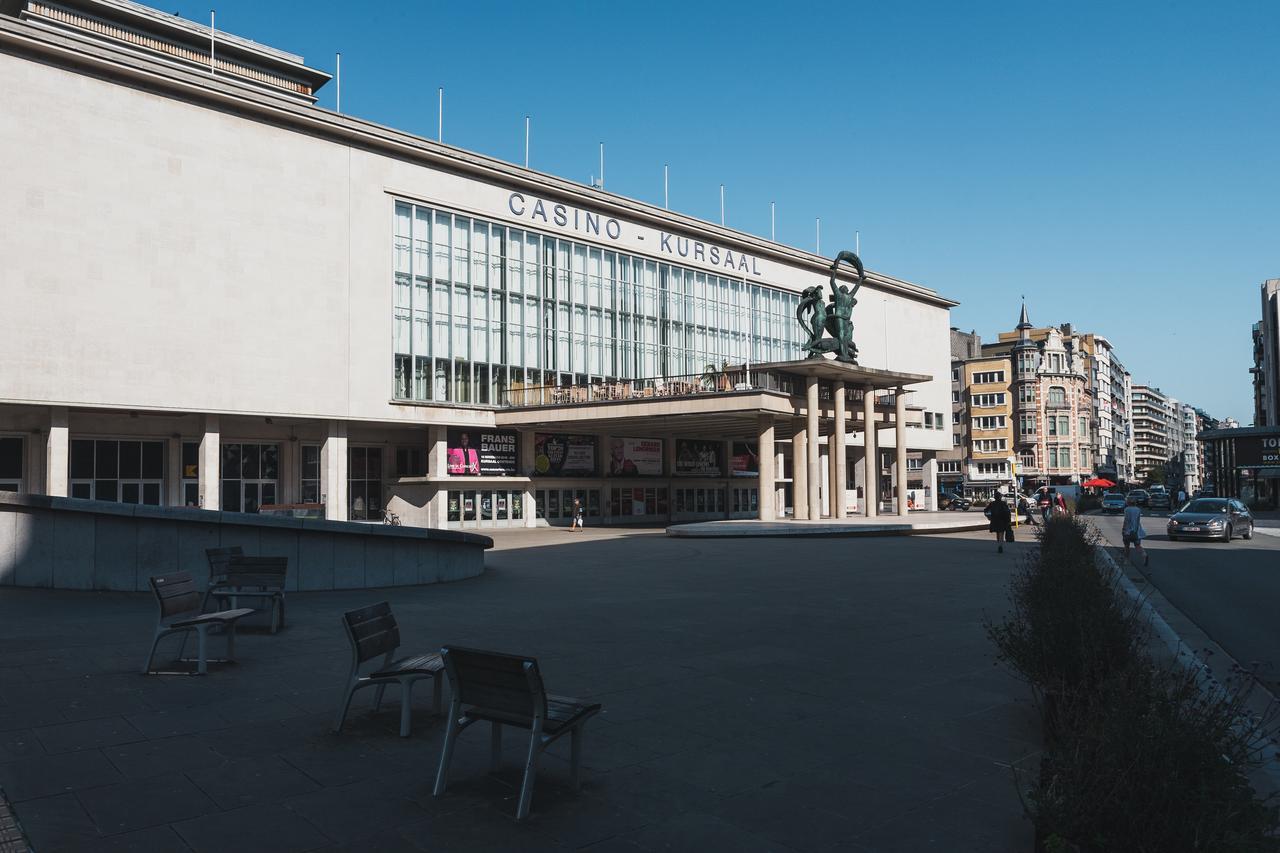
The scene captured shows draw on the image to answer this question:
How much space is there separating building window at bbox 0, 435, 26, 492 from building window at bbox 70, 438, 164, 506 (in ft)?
6.00

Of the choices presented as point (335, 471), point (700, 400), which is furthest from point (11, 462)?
point (700, 400)

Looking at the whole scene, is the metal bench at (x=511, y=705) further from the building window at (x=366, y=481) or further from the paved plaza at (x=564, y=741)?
the building window at (x=366, y=481)

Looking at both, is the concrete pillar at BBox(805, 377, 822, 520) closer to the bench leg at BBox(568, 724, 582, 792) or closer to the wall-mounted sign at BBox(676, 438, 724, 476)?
the wall-mounted sign at BBox(676, 438, 724, 476)

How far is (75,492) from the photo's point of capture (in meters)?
38.3

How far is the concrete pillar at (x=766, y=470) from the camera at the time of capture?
42.5 meters

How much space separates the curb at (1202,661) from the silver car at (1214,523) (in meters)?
15.0

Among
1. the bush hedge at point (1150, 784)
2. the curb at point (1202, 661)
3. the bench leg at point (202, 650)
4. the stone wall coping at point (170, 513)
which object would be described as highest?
the stone wall coping at point (170, 513)

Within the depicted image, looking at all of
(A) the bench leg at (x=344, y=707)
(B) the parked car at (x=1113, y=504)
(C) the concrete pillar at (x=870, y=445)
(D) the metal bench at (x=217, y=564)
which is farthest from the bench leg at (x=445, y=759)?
(B) the parked car at (x=1113, y=504)

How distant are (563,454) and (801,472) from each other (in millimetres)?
13307

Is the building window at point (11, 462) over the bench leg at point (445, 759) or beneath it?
over

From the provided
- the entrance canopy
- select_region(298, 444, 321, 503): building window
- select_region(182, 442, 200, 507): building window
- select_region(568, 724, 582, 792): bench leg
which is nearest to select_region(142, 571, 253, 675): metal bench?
select_region(568, 724, 582, 792): bench leg

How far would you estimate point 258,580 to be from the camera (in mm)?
11297

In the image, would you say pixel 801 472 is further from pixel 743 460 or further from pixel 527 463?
pixel 743 460

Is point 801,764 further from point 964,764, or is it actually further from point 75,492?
point 75,492
